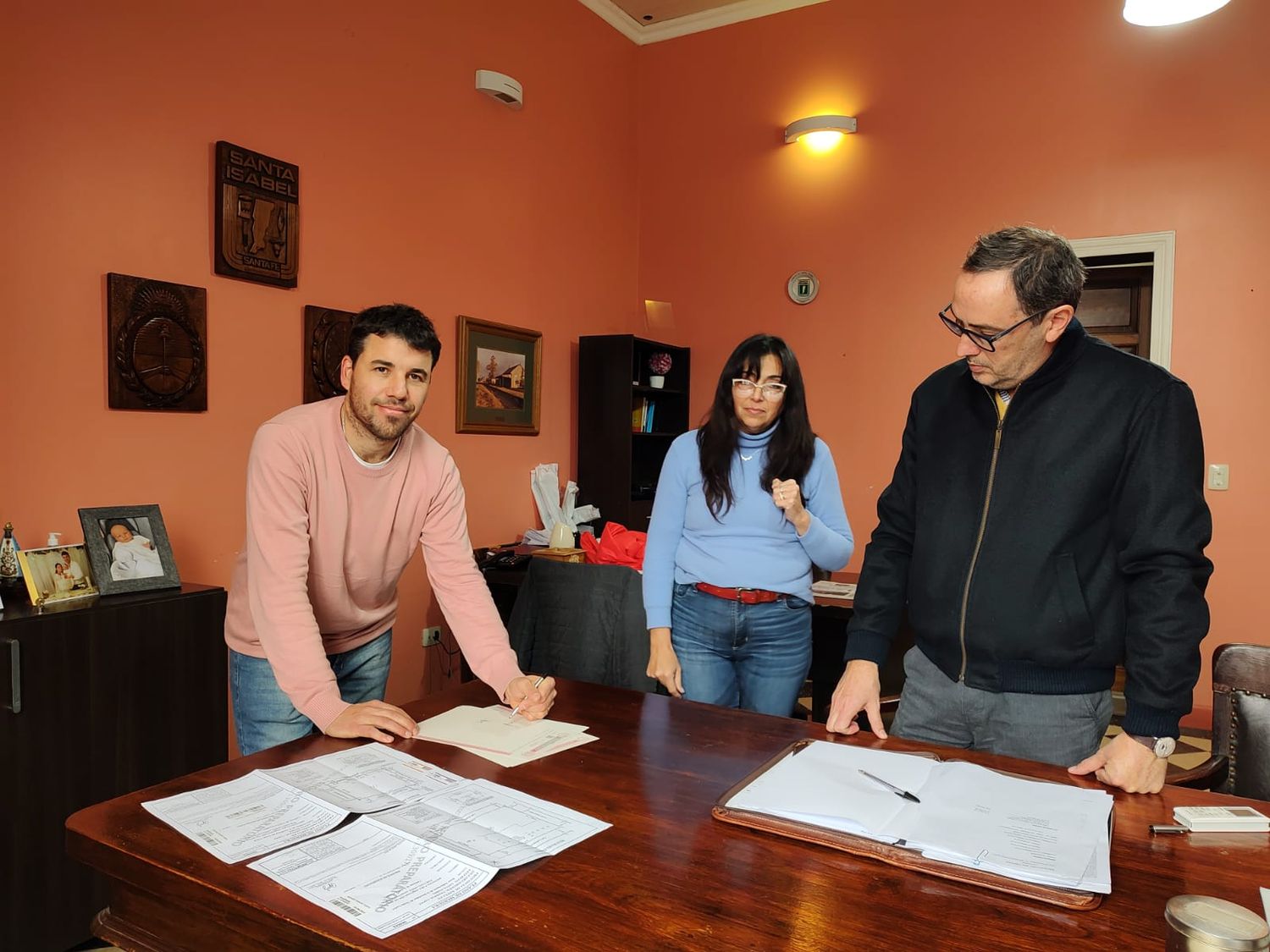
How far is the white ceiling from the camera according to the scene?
511 cm

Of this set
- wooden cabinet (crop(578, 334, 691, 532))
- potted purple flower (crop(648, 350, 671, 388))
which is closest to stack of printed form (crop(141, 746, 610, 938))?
wooden cabinet (crop(578, 334, 691, 532))

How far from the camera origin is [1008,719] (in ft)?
5.01

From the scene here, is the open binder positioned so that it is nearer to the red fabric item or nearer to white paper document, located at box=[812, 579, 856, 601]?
white paper document, located at box=[812, 579, 856, 601]

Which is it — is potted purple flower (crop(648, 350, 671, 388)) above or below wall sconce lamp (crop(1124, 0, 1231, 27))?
below

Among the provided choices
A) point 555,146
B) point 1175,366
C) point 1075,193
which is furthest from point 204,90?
point 1175,366

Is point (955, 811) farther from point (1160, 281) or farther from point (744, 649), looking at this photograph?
point (1160, 281)

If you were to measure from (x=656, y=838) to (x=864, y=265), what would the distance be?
14.3 ft

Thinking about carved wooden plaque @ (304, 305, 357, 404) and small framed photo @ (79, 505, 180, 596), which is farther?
carved wooden plaque @ (304, 305, 357, 404)

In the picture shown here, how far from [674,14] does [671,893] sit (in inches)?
214

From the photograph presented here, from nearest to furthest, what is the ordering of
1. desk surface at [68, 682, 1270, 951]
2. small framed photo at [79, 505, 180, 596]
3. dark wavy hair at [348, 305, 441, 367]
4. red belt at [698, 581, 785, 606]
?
desk surface at [68, 682, 1270, 951] < dark wavy hair at [348, 305, 441, 367] < red belt at [698, 581, 785, 606] < small framed photo at [79, 505, 180, 596]

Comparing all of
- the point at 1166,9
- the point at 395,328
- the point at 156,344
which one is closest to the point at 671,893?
the point at 395,328

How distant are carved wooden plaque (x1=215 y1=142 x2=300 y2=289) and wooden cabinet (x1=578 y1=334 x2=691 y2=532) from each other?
1.96 m

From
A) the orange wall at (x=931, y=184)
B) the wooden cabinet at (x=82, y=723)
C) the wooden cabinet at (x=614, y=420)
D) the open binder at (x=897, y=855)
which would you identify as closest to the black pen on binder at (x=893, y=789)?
the open binder at (x=897, y=855)

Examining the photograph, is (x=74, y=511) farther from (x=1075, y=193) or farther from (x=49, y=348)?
(x=1075, y=193)
